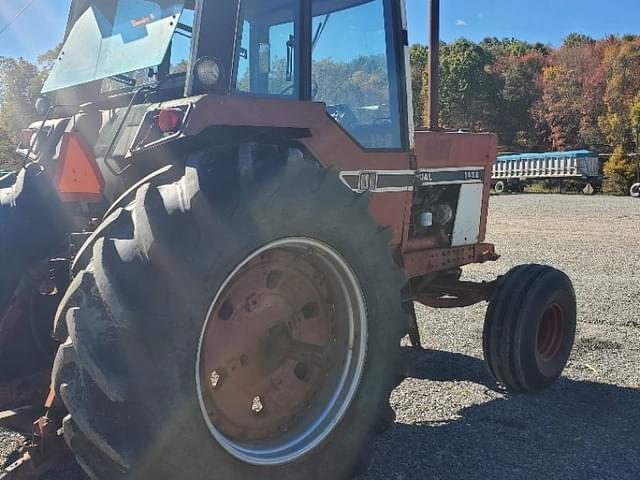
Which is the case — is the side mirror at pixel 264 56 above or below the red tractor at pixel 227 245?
above

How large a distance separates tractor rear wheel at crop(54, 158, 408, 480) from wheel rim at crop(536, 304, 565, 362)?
7.40 ft

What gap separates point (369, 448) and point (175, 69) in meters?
2.36

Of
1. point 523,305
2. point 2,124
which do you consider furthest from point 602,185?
point 523,305

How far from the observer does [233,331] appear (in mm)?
3129

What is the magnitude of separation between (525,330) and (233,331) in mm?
2584

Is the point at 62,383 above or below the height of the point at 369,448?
above

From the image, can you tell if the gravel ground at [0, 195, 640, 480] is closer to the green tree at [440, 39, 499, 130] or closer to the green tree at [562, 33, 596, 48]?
the green tree at [440, 39, 499, 130]

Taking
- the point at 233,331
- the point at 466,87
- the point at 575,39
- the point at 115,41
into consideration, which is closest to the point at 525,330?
the point at 233,331

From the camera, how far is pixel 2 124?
74.1ft

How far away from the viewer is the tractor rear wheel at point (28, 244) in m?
3.78

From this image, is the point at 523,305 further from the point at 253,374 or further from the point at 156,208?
the point at 156,208

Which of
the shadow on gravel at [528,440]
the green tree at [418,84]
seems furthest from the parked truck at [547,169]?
the shadow on gravel at [528,440]

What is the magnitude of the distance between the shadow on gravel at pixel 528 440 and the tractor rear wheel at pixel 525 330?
14 cm

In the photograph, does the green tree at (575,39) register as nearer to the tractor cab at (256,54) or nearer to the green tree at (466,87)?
the green tree at (466,87)
